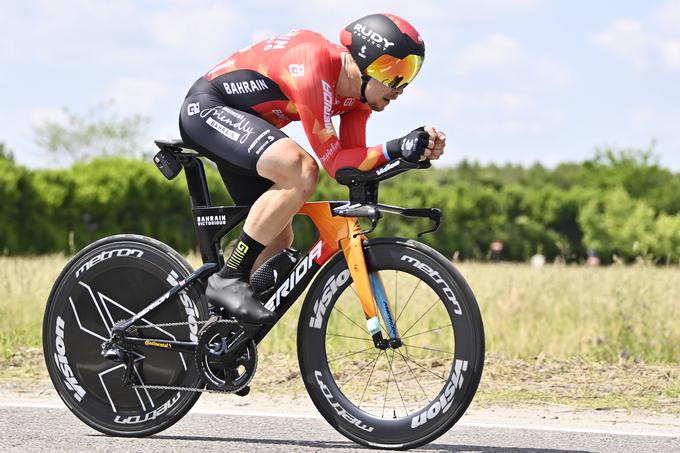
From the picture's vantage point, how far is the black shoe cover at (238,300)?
4668 mm

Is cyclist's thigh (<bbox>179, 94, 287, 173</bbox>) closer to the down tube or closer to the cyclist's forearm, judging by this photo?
the cyclist's forearm

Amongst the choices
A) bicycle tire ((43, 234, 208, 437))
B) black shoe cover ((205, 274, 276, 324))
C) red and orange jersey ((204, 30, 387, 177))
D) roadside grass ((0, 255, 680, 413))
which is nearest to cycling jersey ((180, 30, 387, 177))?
red and orange jersey ((204, 30, 387, 177))

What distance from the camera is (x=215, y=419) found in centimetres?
542

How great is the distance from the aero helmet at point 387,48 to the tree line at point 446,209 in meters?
9.99

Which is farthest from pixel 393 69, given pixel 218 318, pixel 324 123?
pixel 218 318

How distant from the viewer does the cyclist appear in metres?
4.47

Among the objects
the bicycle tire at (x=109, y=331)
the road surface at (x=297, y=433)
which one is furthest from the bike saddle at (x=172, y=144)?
the road surface at (x=297, y=433)

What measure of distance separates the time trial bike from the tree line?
9934 mm

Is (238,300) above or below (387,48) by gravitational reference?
below

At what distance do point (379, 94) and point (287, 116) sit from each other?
1.61 feet

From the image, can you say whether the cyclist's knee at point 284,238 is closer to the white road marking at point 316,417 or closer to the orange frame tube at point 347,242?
the orange frame tube at point 347,242

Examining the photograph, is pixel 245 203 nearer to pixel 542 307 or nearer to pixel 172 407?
pixel 172 407

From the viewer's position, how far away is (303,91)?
4.46 meters

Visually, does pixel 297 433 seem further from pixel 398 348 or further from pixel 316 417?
pixel 398 348
